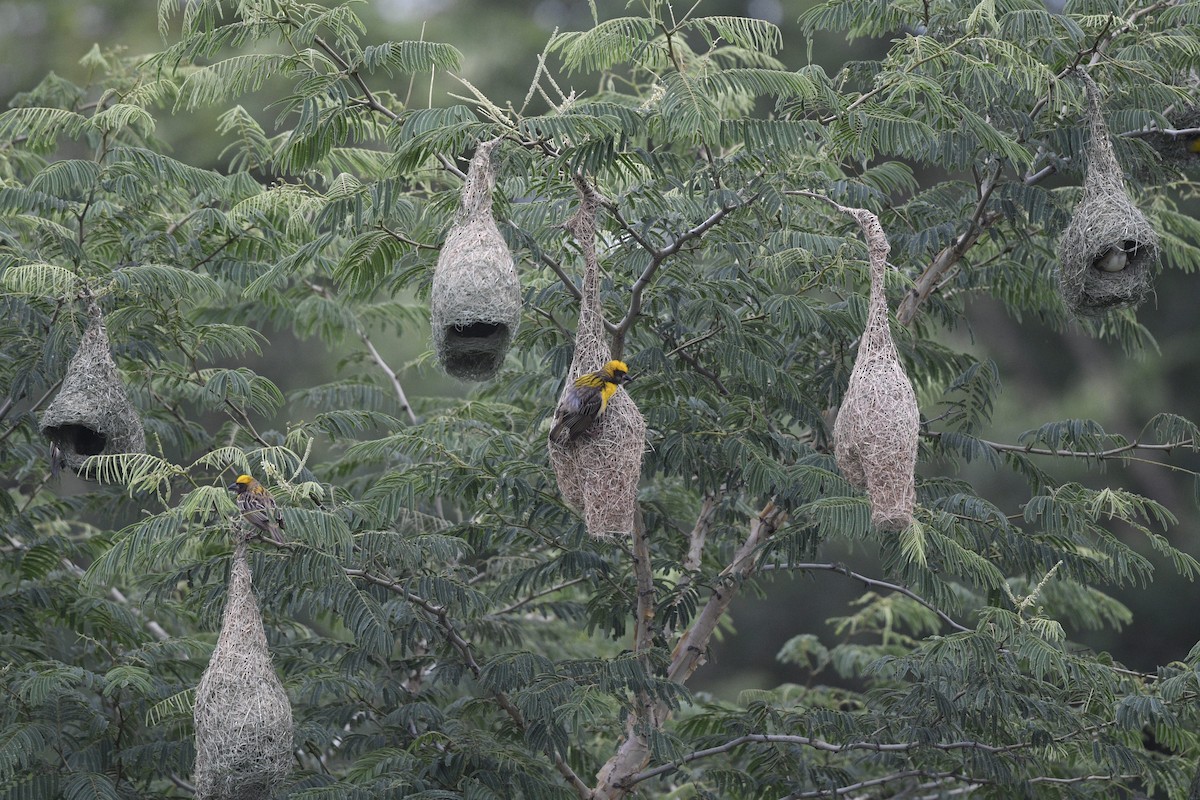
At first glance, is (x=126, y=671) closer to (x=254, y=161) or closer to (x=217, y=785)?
(x=217, y=785)

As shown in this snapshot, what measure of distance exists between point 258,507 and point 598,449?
1.17 meters

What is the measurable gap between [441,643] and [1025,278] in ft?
10.6

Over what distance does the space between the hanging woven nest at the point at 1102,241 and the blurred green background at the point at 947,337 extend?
867 cm

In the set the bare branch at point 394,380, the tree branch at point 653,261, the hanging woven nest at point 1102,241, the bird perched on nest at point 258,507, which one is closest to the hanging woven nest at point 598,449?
the tree branch at point 653,261

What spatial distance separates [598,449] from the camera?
182 inches

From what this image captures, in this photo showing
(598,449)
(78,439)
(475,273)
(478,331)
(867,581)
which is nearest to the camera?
(475,273)

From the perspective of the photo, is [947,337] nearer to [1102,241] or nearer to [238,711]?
[1102,241]

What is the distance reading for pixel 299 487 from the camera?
14.5 feet

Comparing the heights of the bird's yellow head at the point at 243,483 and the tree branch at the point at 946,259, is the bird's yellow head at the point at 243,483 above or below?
below

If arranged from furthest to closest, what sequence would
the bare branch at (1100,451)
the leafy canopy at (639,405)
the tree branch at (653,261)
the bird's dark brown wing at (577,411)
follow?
the bare branch at (1100,451)
the tree branch at (653,261)
the leafy canopy at (639,405)
the bird's dark brown wing at (577,411)

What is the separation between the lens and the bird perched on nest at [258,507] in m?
4.41

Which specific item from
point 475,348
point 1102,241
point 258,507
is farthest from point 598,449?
point 1102,241

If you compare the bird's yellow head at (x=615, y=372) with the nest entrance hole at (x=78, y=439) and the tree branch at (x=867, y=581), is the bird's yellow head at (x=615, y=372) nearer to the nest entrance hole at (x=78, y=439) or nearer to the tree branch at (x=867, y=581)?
the tree branch at (x=867, y=581)

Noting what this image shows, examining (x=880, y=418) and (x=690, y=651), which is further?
(x=690, y=651)
